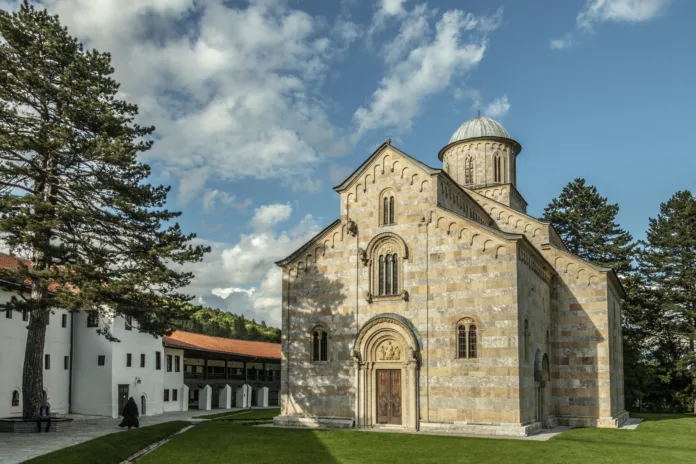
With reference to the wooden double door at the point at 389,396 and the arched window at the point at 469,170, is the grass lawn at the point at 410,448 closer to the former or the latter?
the wooden double door at the point at 389,396

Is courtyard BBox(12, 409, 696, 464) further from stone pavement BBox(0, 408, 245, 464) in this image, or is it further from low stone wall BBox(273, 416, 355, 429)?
low stone wall BBox(273, 416, 355, 429)

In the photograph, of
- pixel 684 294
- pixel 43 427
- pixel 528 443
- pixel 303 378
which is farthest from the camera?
pixel 684 294

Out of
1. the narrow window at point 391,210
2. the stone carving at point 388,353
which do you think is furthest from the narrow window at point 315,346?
the narrow window at point 391,210

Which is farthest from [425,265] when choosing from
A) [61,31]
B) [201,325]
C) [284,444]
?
[201,325]

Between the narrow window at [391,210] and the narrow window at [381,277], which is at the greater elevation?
the narrow window at [391,210]

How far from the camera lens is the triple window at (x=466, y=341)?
84.0ft

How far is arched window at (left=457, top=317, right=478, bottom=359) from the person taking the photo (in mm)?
25609

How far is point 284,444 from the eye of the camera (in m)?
22.0

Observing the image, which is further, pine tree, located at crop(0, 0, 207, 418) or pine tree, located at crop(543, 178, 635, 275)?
pine tree, located at crop(543, 178, 635, 275)

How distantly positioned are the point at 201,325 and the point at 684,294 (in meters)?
66.0

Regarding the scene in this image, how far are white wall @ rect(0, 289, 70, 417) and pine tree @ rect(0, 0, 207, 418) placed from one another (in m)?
7.74

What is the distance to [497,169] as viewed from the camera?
40469 millimetres

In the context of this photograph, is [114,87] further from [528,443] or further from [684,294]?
[684,294]

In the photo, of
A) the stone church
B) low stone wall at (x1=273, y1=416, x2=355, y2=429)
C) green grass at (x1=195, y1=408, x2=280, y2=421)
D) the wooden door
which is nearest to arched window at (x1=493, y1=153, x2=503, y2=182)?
the stone church
